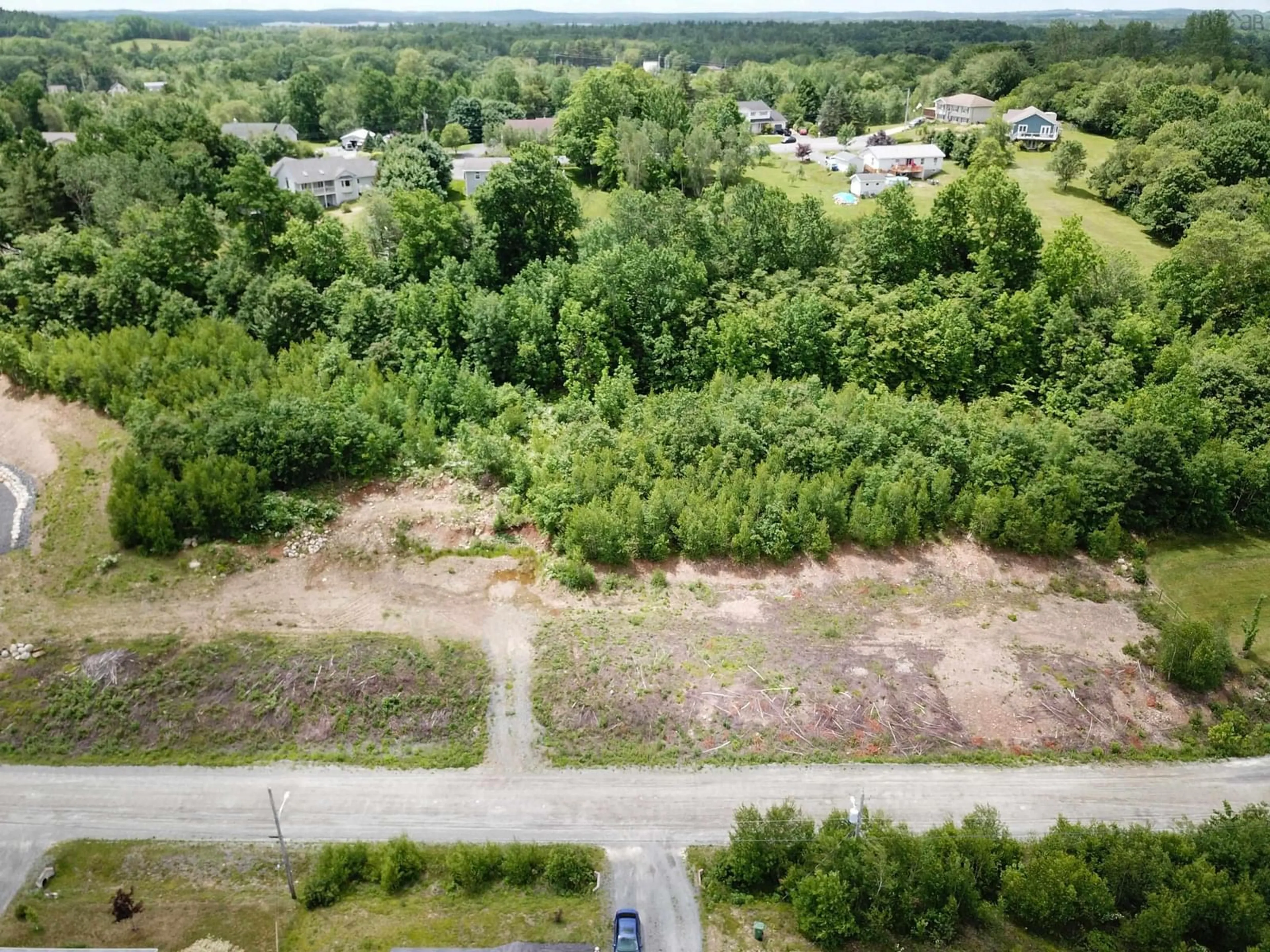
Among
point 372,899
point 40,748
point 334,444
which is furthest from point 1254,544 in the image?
point 40,748

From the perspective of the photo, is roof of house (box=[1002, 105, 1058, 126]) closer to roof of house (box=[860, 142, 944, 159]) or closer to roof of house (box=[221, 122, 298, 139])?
roof of house (box=[860, 142, 944, 159])

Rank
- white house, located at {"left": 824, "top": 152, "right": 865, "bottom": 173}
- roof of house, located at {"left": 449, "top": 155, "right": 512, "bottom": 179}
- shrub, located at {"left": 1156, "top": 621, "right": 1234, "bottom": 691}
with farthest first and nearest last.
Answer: white house, located at {"left": 824, "top": 152, "right": 865, "bottom": 173} < roof of house, located at {"left": 449, "top": 155, "right": 512, "bottom": 179} < shrub, located at {"left": 1156, "top": 621, "right": 1234, "bottom": 691}

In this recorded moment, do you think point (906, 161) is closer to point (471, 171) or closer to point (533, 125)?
point (471, 171)

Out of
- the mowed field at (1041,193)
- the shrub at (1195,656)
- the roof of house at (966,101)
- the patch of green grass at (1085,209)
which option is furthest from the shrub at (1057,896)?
the roof of house at (966,101)

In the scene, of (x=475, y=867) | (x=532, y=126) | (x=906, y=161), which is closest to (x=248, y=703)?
(x=475, y=867)

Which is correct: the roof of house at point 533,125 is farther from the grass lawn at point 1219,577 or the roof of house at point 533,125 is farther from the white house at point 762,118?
the grass lawn at point 1219,577

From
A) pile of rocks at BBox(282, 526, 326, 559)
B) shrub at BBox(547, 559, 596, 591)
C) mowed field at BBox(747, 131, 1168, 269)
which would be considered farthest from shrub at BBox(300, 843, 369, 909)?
mowed field at BBox(747, 131, 1168, 269)
